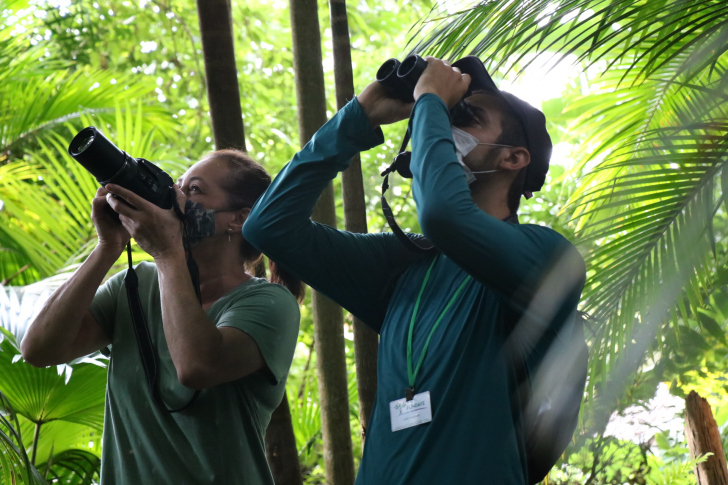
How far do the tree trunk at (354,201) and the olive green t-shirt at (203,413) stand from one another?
386 mm

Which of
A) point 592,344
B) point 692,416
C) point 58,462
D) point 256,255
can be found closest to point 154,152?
point 58,462

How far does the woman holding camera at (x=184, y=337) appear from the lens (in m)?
1.37

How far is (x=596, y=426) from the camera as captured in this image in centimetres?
259

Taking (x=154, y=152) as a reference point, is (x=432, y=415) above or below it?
below

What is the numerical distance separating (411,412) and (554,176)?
14.0 feet

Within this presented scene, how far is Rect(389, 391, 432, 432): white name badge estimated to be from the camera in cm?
114

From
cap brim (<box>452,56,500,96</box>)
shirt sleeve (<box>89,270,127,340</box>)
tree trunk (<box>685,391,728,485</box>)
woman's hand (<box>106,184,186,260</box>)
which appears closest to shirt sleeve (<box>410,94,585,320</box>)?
cap brim (<box>452,56,500,96</box>)

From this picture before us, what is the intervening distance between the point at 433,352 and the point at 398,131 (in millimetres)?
3883

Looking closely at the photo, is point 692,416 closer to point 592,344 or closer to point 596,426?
point 596,426

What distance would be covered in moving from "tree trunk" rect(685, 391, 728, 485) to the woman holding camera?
233 centimetres

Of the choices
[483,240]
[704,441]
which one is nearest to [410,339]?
[483,240]

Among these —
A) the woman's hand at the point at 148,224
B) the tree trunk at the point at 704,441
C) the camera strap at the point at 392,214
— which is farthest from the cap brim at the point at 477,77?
the tree trunk at the point at 704,441

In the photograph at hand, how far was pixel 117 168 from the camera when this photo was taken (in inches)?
57.7

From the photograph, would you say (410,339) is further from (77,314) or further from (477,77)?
(77,314)
